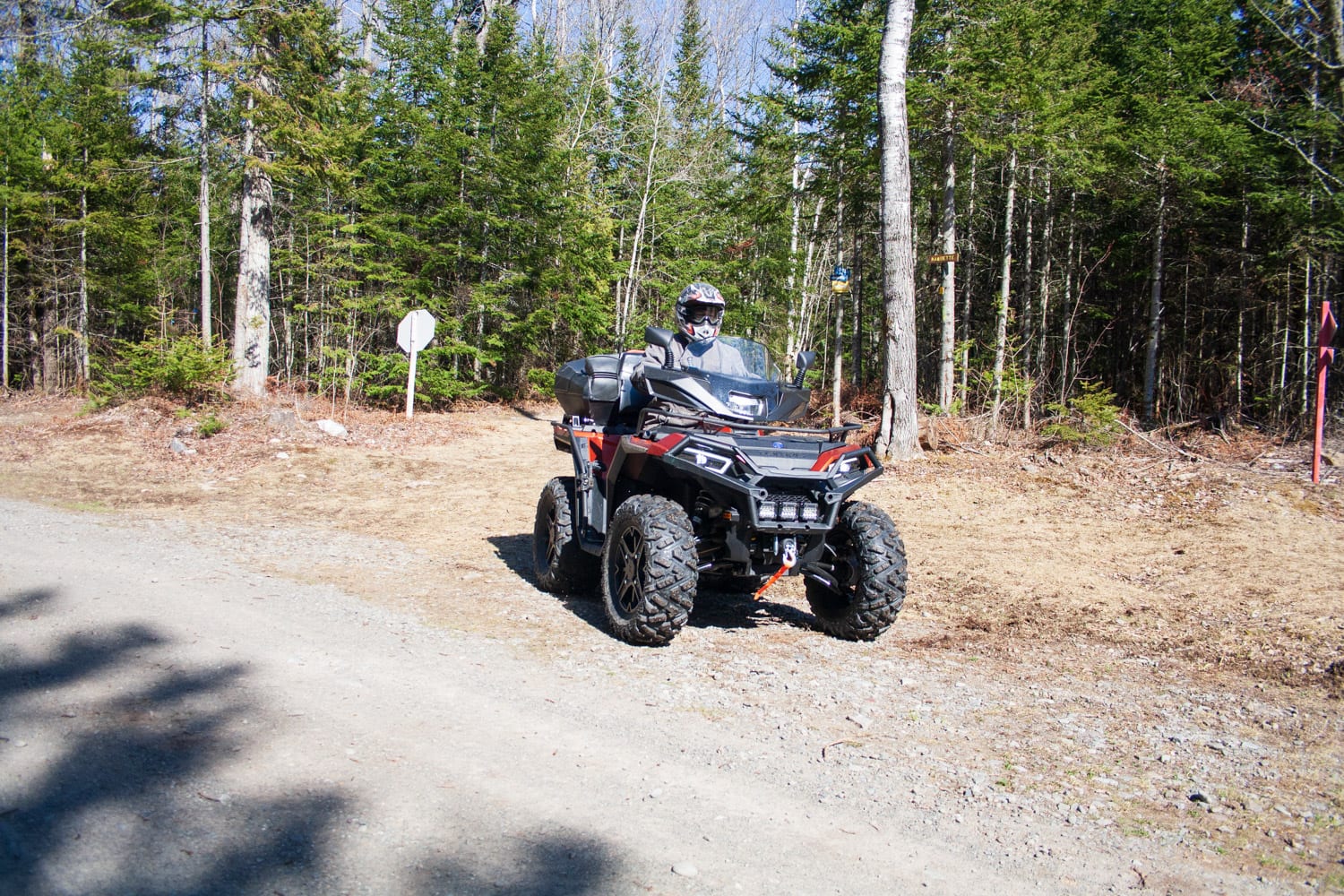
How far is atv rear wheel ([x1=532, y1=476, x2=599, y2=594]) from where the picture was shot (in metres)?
6.93

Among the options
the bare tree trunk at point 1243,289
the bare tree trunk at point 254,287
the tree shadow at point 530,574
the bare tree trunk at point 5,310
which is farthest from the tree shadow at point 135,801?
the bare tree trunk at point 5,310

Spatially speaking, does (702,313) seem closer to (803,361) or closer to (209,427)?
(803,361)

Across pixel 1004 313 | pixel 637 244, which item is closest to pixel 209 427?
pixel 637 244

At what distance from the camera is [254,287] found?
18047 mm

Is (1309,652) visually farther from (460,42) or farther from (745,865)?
(460,42)

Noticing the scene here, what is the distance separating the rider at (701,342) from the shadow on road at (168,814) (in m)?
3.60

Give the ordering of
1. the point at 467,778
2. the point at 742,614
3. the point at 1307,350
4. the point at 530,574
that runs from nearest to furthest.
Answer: the point at 467,778 → the point at 742,614 → the point at 530,574 → the point at 1307,350

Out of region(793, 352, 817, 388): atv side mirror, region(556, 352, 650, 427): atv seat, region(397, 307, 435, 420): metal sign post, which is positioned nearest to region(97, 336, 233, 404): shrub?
region(397, 307, 435, 420): metal sign post

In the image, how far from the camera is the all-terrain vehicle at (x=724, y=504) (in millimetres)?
5285

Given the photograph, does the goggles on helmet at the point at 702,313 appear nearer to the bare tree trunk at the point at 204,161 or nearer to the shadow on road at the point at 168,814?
the shadow on road at the point at 168,814

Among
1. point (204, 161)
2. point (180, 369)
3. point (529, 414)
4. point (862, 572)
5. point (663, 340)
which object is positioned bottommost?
point (862, 572)

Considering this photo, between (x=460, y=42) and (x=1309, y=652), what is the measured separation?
21.9 meters

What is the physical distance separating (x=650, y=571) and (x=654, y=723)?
3.72 ft

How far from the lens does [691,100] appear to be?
113 ft
